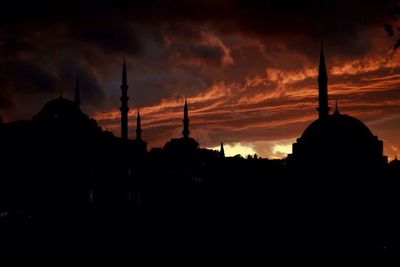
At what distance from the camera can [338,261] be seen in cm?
2222

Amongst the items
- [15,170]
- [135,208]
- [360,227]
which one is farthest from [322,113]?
[15,170]

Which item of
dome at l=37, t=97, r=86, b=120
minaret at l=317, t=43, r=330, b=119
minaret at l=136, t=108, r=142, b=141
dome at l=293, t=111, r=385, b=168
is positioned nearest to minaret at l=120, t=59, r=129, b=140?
dome at l=37, t=97, r=86, b=120

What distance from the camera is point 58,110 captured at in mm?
40688

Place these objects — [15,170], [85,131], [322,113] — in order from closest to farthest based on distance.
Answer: [15,170], [85,131], [322,113]

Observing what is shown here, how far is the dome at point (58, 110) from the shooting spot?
133 feet

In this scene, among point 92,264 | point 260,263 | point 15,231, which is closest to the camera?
point 92,264

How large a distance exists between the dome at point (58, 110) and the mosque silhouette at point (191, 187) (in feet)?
0.31

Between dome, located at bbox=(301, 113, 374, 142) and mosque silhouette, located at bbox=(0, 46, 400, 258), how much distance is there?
0.10 meters

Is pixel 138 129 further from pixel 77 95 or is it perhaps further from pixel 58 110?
pixel 58 110

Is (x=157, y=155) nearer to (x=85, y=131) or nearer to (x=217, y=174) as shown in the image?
(x=217, y=174)

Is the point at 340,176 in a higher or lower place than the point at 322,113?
lower

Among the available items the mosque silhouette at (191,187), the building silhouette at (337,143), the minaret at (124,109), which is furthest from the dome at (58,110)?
the building silhouette at (337,143)

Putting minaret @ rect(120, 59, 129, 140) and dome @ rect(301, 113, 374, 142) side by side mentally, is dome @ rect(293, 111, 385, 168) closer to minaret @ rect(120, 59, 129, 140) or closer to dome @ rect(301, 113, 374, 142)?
dome @ rect(301, 113, 374, 142)

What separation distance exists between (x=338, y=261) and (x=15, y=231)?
52.9 ft
